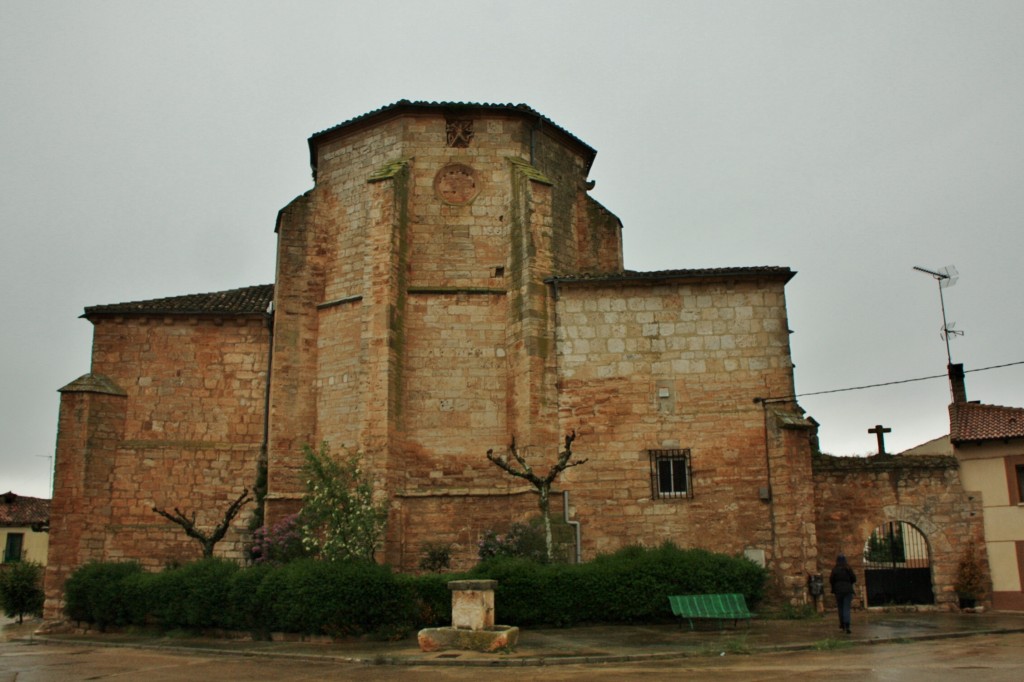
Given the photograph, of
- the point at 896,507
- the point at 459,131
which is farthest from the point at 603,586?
the point at 459,131

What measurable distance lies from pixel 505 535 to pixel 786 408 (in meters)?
6.50

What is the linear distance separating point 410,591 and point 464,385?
5.88 meters

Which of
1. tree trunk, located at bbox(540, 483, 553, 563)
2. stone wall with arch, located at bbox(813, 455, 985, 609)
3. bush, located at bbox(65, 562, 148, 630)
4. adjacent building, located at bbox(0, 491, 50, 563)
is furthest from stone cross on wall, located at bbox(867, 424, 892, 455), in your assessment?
adjacent building, located at bbox(0, 491, 50, 563)

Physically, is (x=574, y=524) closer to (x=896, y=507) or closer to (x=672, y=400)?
(x=672, y=400)

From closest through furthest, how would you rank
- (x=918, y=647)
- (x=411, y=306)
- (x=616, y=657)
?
(x=616, y=657) < (x=918, y=647) < (x=411, y=306)

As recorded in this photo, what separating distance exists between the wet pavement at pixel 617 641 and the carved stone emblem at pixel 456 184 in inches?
401

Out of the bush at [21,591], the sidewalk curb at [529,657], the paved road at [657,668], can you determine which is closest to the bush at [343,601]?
the sidewalk curb at [529,657]

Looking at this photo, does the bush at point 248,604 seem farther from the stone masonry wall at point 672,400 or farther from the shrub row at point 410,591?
the stone masonry wall at point 672,400

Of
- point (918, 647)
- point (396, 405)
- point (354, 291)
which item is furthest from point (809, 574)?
point (354, 291)

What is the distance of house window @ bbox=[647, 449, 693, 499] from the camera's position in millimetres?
18394

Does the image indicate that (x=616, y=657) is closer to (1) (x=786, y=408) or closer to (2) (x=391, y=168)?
(1) (x=786, y=408)

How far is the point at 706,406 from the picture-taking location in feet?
61.5

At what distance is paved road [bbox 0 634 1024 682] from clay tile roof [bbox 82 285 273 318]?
9.71 m

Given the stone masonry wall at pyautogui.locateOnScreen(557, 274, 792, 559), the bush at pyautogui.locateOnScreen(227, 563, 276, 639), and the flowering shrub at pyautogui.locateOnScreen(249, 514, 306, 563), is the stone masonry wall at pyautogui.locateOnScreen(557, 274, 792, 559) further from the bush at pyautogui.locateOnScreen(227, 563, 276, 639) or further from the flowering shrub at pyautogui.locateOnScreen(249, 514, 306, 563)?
the bush at pyautogui.locateOnScreen(227, 563, 276, 639)
